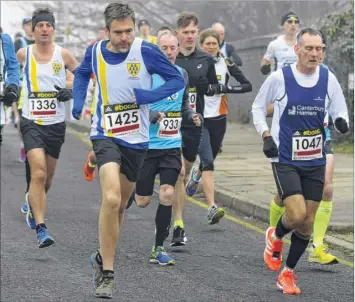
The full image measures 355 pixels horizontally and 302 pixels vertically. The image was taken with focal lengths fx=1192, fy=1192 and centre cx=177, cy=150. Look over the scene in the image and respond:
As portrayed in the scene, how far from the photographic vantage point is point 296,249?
347 inches

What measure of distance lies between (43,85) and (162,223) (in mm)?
1903

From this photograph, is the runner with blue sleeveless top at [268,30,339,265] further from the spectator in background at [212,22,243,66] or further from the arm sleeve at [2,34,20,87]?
the spectator in background at [212,22,243,66]

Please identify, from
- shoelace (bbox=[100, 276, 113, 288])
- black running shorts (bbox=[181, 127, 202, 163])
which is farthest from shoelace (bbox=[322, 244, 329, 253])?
shoelace (bbox=[100, 276, 113, 288])

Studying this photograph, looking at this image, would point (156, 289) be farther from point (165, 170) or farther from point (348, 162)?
point (348, 162)

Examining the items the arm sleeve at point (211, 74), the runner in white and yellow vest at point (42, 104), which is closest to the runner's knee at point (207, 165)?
the arm sleeve at point (211, 74)

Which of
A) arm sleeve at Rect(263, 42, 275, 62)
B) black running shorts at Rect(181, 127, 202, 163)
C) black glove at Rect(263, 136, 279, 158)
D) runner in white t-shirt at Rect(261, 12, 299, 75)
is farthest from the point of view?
arm sleeve at Rect(263, 42, 275, 62)

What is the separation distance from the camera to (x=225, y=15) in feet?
96.0

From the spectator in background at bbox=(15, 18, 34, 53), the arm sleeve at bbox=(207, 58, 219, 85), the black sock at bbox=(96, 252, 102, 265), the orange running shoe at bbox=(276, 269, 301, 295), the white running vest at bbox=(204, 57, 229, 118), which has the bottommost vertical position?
the orange running shoe at bbox=(276, 269, 301, 295)

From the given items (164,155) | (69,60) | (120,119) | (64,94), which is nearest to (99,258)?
(120,119)

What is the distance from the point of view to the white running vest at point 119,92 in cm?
829

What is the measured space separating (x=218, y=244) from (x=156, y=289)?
7.57ft

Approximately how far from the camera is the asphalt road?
8.49 metres

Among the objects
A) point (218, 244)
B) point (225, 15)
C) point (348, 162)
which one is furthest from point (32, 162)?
point (225, 15)

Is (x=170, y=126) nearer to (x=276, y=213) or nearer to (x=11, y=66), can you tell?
(x=276, y=213)
